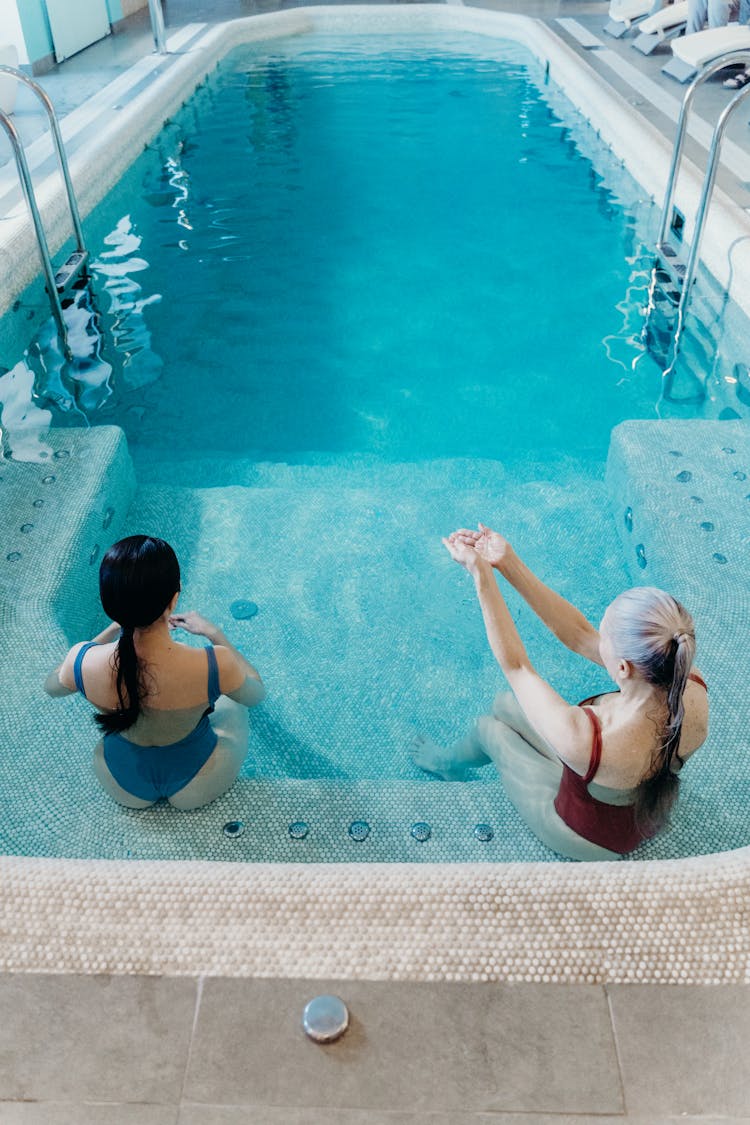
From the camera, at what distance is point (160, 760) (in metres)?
2.19

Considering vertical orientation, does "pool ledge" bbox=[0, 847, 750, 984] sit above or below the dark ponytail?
below

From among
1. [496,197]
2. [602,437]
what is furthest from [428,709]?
[496,197]

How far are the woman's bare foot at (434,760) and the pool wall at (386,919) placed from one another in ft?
2.61

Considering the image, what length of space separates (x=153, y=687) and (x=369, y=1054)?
0.88 meters

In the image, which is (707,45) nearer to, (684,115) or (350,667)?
(684,115)

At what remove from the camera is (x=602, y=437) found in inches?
183

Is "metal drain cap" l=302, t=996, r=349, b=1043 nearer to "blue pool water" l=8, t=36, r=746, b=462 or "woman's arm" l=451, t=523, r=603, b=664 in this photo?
"woman's arm" l=451, t=523, r=603, b=664

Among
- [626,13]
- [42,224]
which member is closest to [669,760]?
[42,224]

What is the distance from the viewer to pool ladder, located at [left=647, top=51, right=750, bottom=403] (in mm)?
4583

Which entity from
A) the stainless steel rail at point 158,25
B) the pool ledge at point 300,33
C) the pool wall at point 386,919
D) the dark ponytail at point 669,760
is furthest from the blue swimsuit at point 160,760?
the stainless steel rail at point 158,25

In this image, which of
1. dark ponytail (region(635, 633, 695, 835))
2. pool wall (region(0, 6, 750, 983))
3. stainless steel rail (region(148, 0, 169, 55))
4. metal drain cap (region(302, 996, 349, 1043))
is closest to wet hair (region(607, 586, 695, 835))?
dark ponytail (region(635, 633, 695, 835))

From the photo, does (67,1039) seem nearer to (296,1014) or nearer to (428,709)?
(296,1014)

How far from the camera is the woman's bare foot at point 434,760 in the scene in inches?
106

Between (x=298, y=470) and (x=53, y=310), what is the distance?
1910 mm
